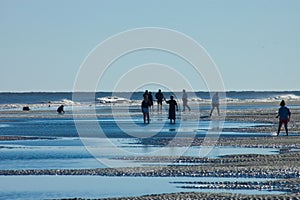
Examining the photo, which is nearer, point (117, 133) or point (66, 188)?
point (66, 188)

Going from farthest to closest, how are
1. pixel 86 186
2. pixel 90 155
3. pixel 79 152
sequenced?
pixel 79 152 → pixel 90 155 → pixel 86 186

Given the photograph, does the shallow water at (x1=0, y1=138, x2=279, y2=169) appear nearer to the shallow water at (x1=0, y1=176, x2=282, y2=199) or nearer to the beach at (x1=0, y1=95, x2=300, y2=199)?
the beach at (x1=0, y1=95, x2=300, y2=199)

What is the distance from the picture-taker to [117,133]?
38.6 metres

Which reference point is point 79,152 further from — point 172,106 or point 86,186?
point 172,106

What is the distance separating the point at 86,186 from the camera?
18.7 metres

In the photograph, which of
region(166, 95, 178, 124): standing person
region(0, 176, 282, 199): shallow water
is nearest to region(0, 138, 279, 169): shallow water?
region(0, 176, 282, 199): shallow water

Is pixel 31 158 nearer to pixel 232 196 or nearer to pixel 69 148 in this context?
pixel 69 148

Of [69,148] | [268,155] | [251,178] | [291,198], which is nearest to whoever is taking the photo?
[291,198]

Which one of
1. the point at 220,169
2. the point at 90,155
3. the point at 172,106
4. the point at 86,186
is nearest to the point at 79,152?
the point at 90,155

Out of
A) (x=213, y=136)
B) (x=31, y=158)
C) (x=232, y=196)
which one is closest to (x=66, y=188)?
(x=232, y=196)

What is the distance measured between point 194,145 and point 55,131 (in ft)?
42.5

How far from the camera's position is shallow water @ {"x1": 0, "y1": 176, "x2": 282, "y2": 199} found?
17.4 metres

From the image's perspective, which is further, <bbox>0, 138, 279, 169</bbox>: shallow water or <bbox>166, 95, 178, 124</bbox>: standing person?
<bbox>166, 95, 178, 124</bbox>: standing person

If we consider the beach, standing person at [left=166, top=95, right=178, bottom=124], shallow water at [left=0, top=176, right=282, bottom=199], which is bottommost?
shallow water at [left=0, top=176, right=282, bottom=199]
